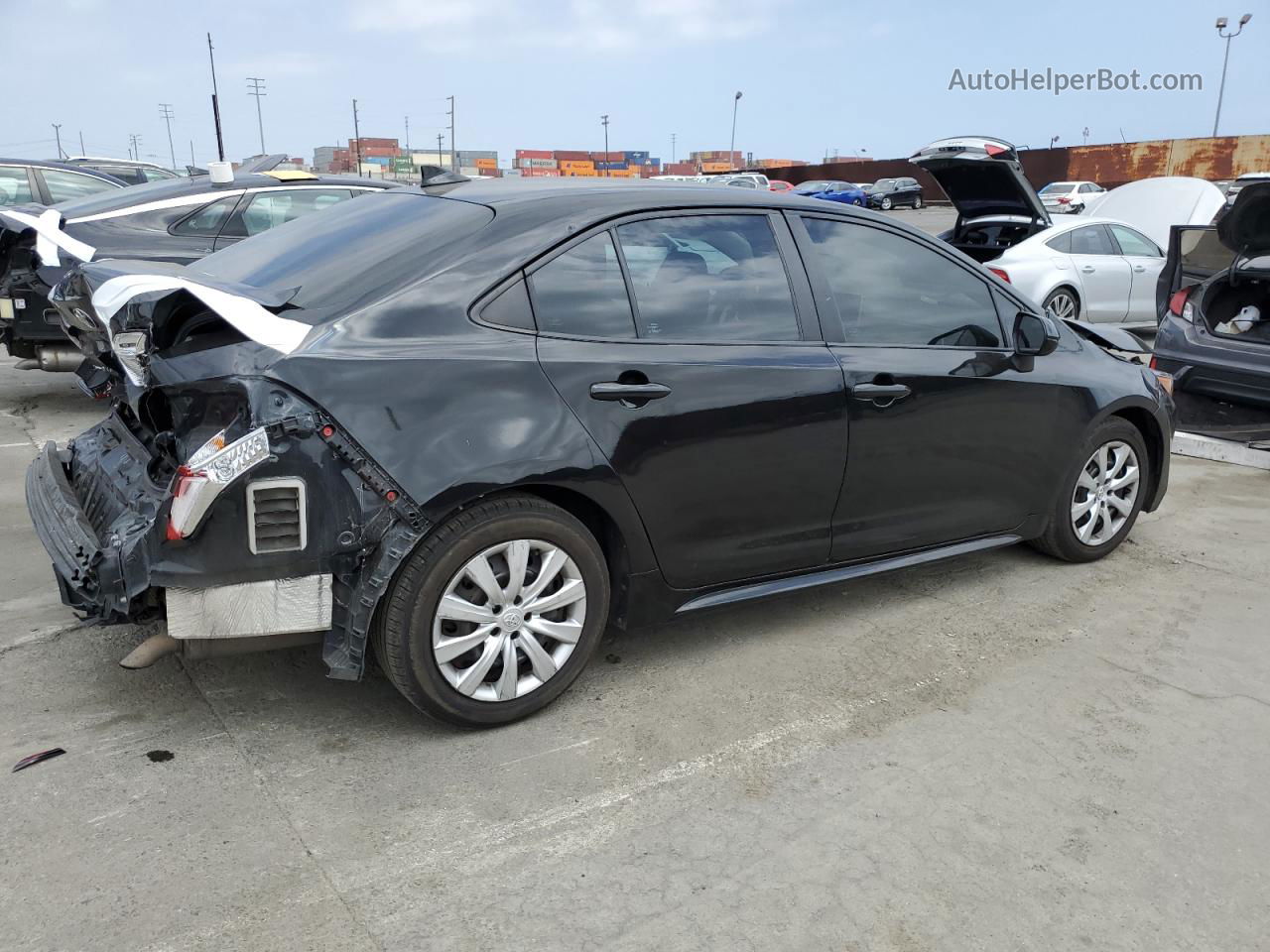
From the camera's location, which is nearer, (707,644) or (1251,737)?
(1251,737)

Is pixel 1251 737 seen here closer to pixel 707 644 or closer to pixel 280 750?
A: pixel 707 644

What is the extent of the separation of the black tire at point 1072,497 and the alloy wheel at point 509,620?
8.18 ft

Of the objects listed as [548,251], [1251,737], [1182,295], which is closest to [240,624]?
[548,251]

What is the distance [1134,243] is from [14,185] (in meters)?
11.5

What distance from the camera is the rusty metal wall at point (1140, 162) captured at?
134 ft

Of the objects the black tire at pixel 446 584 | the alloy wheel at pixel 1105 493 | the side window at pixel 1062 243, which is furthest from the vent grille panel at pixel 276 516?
the side window at pixel 1062 243

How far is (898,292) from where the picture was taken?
399 cm

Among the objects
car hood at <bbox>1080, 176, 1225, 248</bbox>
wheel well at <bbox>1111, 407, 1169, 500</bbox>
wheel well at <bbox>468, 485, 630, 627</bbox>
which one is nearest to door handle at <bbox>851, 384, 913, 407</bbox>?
wheel well at <bbox>468, 485, 630, 627</bbox>

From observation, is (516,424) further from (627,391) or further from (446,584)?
(446,584)

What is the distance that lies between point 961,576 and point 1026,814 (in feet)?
6.25

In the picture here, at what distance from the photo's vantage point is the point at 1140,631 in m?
4.13

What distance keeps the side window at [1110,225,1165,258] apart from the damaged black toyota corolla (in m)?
8.23

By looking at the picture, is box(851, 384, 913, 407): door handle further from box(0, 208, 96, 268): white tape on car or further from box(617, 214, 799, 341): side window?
box(0, 208, 96, 268): white tape on car

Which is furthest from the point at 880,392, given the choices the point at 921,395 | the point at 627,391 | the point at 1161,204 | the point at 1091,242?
the point at 1161,204
